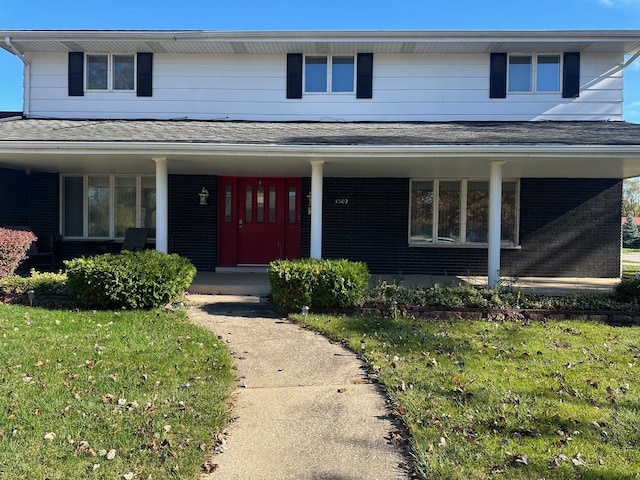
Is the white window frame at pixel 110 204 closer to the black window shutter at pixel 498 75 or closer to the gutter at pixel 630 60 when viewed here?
the black window shutter at pixel 498 75

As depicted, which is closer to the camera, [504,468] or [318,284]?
[504,468]

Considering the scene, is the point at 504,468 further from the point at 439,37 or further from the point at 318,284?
the point at 439,37

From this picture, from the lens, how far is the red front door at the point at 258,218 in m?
11.7

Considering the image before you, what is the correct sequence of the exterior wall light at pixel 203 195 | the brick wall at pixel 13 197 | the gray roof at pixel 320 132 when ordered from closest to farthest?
1. the gray roof at pixel 320 132
2. the brick wall at pixel 13 197
3. the exterior wall light at pixel 203 195

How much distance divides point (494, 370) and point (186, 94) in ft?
31.5

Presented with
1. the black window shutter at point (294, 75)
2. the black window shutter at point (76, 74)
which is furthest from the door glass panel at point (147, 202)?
the black window shutter at point (294, 75)

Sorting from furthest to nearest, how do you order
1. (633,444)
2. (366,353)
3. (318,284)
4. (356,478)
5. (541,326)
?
(318,284) → (541,326) → (366,353) → (633,444) → (356,478)

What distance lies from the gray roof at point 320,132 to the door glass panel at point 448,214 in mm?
1664

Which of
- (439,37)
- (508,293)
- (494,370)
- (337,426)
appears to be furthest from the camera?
(439,37)

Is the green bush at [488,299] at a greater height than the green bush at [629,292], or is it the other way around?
the green bush at [629,292]

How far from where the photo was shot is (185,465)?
303 cm

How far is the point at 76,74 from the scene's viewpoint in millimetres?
11352

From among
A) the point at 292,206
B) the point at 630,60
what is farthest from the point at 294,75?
the point at 630,60

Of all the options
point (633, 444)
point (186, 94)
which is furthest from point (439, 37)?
point (633, 444)
